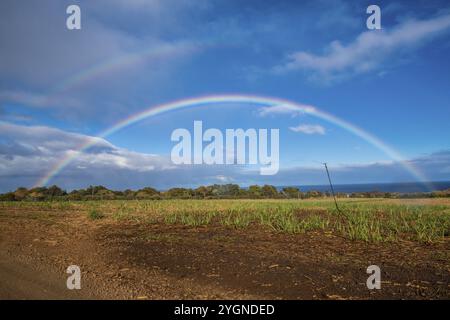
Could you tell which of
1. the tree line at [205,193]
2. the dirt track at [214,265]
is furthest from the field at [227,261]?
the tree line at [205,193]

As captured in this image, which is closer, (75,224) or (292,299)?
(292,299)

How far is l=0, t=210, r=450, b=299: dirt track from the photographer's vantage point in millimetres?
6984

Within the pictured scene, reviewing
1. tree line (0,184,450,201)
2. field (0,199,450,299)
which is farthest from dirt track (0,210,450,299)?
tree line (0,184,450,201)

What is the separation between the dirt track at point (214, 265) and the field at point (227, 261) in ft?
0.07

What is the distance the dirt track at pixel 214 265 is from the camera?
6984mm

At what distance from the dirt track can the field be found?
2 cm

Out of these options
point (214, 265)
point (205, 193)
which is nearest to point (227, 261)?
point (214, 265)

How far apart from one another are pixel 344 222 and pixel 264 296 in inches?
419

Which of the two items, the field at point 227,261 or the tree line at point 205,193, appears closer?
the field at point 227,261

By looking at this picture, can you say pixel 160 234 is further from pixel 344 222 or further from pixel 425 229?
pixel 425 229

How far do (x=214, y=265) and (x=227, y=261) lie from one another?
0.48 meters

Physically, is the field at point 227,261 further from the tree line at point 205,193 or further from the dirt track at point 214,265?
the tree line at point 205,193
